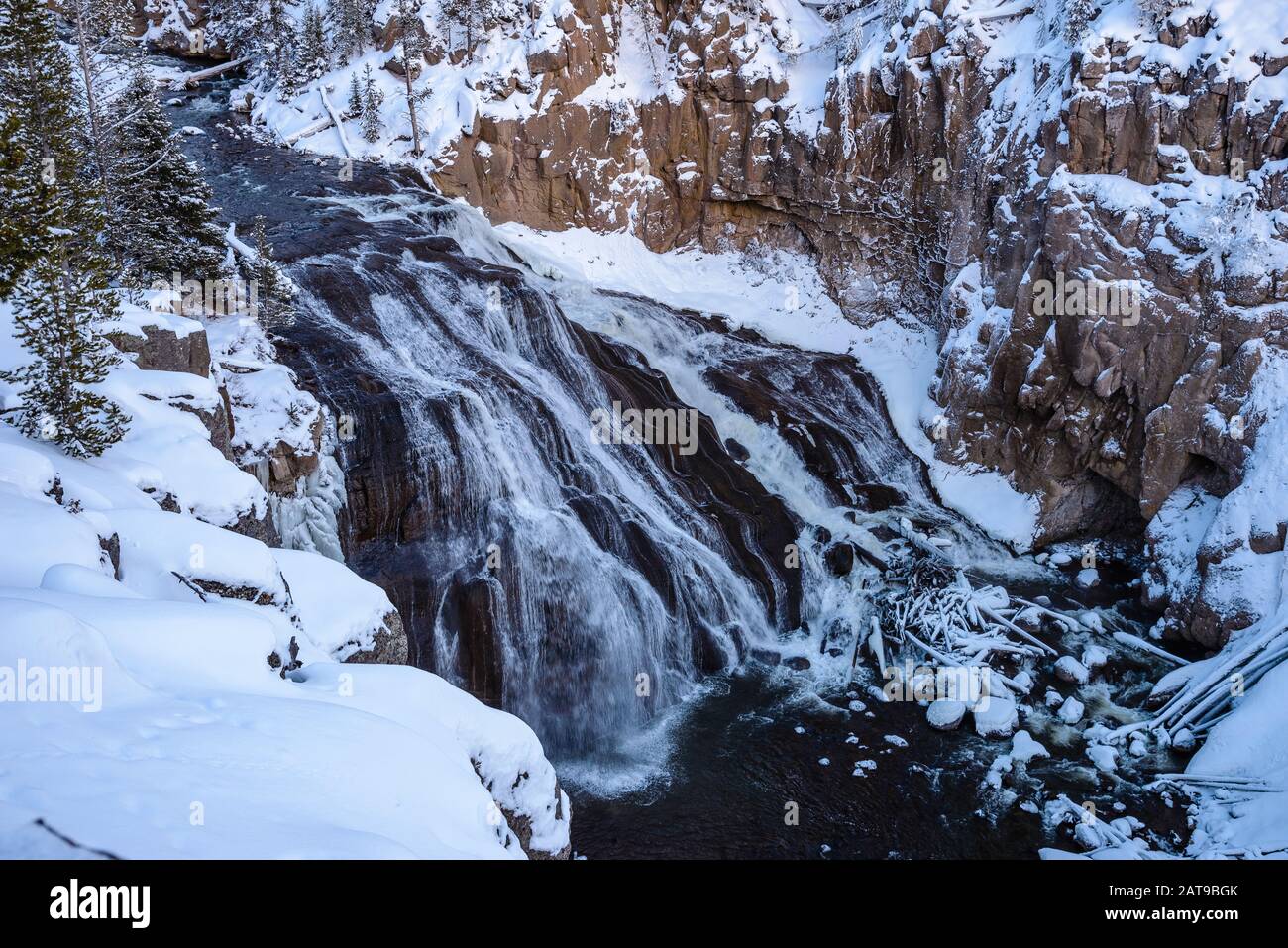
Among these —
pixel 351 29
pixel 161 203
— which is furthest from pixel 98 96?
pixel 351 29

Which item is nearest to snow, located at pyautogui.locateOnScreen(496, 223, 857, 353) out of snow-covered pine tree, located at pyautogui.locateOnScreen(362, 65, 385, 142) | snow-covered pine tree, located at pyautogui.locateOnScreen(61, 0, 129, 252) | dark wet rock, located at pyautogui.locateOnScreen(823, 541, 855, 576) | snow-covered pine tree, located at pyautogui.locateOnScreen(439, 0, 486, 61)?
snow-covered pine tree, located at pyautogui.locateOnScreen(362, 65, 385, 142)

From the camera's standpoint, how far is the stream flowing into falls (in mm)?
13914

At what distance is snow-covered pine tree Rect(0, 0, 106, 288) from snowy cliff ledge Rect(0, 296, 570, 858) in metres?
2.47

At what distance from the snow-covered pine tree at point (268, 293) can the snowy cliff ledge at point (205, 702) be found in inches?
254

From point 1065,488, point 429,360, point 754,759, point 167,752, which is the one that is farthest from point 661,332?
point 167,752

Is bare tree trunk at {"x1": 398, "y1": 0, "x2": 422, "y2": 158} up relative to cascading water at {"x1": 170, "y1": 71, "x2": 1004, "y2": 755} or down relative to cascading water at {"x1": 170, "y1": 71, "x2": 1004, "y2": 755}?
up

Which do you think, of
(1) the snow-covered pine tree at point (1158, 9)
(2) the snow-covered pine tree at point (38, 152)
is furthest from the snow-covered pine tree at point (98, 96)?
(1) the snow-covered pine tree at point (1158, 9)

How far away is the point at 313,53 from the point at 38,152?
27.2 m

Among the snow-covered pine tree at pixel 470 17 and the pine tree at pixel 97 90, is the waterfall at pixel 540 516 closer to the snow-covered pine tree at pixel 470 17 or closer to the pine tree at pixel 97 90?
the pine tree at pixel 97 90

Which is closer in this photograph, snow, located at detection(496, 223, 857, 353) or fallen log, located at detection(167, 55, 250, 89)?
snow, located at detection(496, 223, 857, 353)

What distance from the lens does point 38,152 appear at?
41.4 feet

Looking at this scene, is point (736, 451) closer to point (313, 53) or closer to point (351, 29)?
point (351, 29)

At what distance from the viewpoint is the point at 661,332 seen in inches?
980

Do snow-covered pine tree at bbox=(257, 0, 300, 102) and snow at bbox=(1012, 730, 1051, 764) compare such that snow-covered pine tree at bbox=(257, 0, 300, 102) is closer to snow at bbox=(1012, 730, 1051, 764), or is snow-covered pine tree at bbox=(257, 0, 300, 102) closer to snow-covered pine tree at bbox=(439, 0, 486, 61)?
snow-covered pine tree at bbox=(439, 0, 486, 61)
